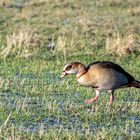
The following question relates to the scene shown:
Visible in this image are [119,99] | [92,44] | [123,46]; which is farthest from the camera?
[92,44]

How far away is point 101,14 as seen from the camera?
23906 mm

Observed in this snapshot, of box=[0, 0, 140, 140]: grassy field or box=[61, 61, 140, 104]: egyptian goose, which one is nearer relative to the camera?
box=[0, 0, 140, 140]: grassy field

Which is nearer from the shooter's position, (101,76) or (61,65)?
(101,76)

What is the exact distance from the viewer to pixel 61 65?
47.1ft

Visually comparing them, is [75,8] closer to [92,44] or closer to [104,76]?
[92,44]

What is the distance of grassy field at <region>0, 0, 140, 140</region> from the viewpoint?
8812mm

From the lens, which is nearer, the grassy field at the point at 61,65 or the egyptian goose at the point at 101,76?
the grassy field at the point at 61,65

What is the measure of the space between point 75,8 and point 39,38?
28.2ft

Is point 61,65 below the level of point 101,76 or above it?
below

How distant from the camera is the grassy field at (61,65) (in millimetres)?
8812

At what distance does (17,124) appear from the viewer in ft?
29.3

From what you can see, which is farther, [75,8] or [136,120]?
[75,8]

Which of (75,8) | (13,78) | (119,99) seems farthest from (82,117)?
(75,8)

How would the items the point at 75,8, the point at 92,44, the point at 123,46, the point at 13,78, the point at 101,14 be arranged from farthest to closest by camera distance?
the point at 75,8
the point at 101,14
the point at 92,44
the point at 123,46
the point at 13,78
